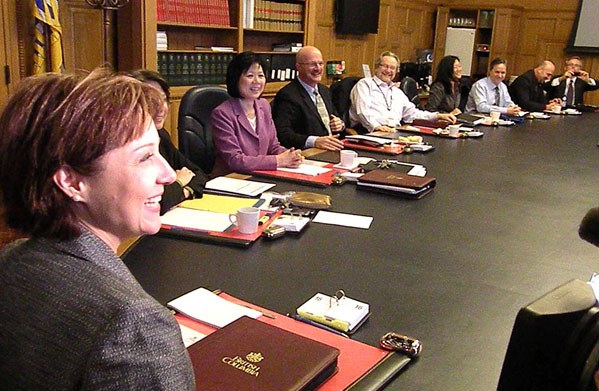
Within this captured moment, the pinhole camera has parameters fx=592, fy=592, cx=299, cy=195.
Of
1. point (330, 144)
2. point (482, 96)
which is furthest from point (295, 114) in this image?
point (482, 96)

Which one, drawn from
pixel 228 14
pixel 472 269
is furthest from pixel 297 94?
pixel 472 269

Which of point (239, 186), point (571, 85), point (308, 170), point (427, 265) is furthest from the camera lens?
point (571, 85)

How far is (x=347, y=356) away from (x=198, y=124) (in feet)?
6.93

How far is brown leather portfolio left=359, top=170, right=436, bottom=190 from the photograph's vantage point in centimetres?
223

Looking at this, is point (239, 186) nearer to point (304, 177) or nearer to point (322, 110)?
point (304, 177)

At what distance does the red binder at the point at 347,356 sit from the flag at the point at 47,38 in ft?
9.03

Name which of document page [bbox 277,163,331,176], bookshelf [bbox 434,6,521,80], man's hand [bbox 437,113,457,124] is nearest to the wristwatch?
document page [bbox 277,163,331,176]

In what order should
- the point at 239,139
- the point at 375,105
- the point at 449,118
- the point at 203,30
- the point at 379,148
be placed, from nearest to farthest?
the point at 239,139
the point at 379,148
the point at 449,118
the point at 375,105
the point at 203,30

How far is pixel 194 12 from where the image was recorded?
466 centimetres

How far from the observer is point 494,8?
25.9 ft

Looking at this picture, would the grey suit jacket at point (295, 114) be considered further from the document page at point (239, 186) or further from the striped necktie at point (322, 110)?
the document page at point (239, 186)

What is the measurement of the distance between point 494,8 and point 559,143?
15.3 ft

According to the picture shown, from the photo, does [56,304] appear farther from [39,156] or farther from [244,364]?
[244,364]

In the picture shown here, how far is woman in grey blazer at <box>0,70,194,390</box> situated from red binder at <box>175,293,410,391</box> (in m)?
0.32
